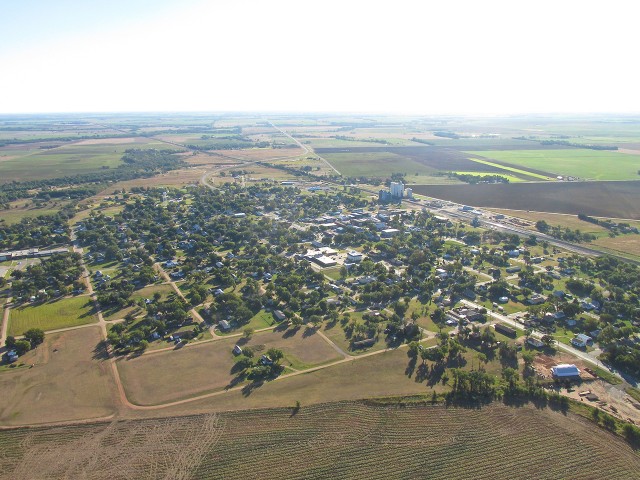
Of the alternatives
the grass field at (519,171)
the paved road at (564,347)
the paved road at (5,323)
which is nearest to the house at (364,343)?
the paved road at (564,347)

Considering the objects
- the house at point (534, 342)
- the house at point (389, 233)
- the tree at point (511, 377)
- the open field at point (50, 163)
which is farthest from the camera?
the open field at point (50, 163)

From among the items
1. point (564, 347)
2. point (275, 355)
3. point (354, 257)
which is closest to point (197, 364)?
point (275, 355)

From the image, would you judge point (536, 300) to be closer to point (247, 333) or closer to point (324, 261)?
point (324, 261)

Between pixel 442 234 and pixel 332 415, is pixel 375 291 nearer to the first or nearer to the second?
pixel 332 415

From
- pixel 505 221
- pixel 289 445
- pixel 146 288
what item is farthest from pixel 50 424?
pixel 505 221

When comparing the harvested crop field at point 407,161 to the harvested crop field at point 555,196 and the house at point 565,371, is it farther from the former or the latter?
the house at point 565,371

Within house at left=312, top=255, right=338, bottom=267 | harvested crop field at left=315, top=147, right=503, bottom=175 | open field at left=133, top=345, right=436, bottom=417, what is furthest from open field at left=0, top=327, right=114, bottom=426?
harvested crop field at left=315, top=147, right=503, bottom=175
